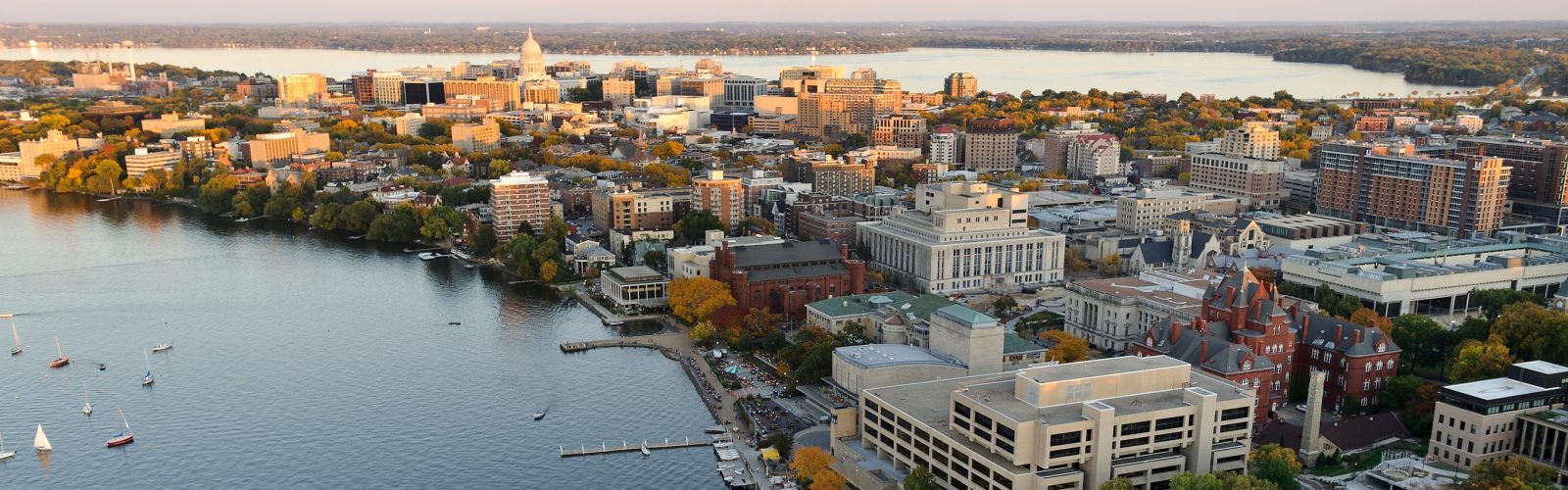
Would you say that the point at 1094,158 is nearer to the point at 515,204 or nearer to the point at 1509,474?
the point at 515,204

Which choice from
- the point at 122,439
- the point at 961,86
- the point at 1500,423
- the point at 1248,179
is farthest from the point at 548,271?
the point at 961,86

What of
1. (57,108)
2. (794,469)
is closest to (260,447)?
(794,469)

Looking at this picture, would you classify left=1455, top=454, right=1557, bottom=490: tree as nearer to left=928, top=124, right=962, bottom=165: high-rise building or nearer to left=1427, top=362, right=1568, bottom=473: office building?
left=1427, top=362, right=1568, bottom=473: office building

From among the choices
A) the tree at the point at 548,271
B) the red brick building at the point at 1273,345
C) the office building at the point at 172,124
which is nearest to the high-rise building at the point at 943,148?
the tree at the point at 548,271

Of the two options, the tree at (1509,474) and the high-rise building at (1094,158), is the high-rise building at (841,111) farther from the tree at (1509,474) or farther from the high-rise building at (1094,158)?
the tree at (1509,474)

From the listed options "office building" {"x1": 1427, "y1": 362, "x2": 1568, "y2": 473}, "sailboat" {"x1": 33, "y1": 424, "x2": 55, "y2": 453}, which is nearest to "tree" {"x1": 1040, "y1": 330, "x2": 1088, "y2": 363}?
"office building" {"x1": 1427, "y1": 362, "x2": 1568, "y2": 473}
